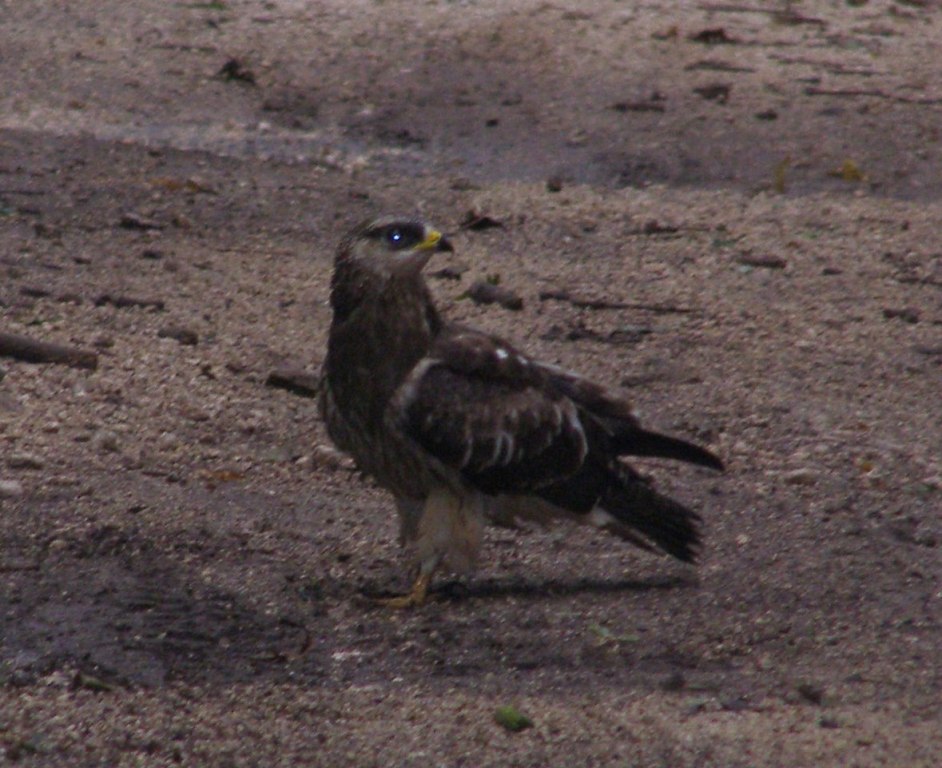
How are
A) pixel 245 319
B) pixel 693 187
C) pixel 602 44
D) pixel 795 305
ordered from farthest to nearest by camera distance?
pixel 602 44 → pixel 693 187 → pixel 795 305 → pixel 245 319

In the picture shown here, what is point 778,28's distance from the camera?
12.3m

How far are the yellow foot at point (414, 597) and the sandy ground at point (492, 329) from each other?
0.19 feet

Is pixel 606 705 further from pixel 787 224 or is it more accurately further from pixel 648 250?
pixel 787 224

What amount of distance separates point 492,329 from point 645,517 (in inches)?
84.6

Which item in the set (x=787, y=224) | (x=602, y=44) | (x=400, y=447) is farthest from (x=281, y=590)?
(x=602, y=44)

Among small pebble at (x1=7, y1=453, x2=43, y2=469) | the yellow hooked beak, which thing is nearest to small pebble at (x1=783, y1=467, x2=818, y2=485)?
the yellow hooked beak

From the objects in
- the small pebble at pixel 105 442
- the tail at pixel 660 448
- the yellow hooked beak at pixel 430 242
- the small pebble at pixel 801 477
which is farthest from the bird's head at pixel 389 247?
the small pebble at pixel 801 477

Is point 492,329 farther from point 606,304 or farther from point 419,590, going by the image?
point 419,590

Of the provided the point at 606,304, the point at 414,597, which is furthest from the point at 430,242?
the point at 606,304

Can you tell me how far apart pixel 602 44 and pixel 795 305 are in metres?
4.13

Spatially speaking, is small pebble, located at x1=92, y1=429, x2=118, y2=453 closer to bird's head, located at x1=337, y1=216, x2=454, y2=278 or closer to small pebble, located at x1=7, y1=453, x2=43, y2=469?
small pebble, located at x1=7, y1=453, x2=43, y2=469

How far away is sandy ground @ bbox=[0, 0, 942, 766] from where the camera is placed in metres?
4.53

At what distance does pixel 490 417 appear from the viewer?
5332mm

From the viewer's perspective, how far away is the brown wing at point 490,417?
206 inches
